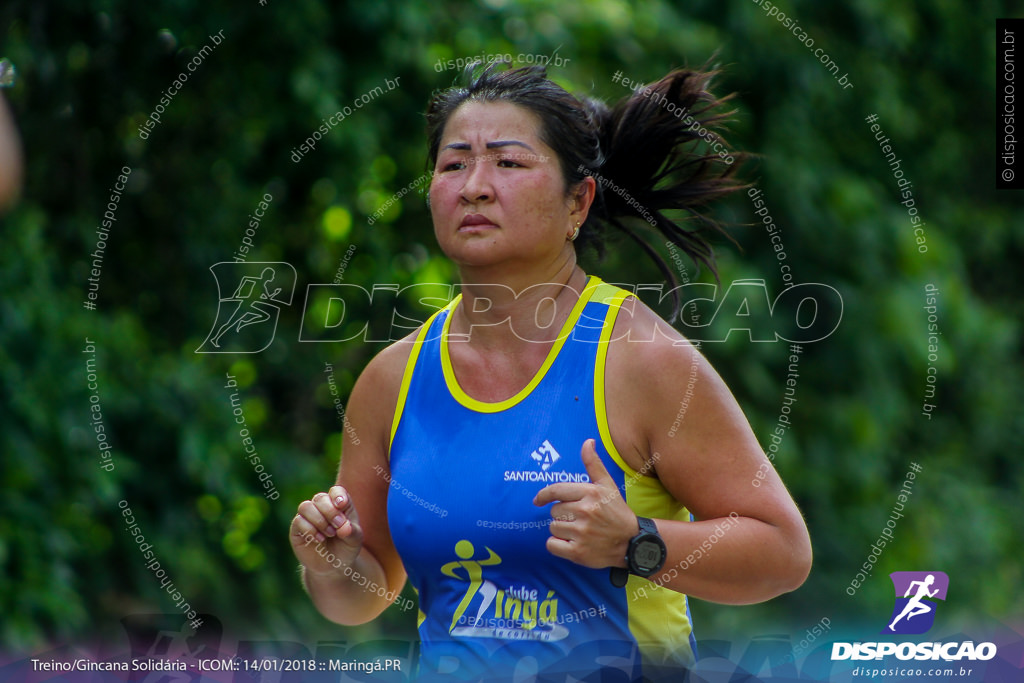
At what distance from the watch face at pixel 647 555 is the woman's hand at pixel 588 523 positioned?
0.02 m

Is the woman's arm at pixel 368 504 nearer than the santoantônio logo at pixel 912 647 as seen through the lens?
Yes

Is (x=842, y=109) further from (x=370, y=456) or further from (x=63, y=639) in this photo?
(x=63, y=639)

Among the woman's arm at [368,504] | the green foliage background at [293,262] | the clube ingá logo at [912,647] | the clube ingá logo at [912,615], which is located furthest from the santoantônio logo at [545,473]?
the green foliage background at [293,262]

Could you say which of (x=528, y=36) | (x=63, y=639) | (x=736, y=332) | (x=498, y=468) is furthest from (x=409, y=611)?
(x=498, y=468)

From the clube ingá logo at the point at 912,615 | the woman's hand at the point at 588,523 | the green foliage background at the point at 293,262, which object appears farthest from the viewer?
the green foliage background at the point at 293,262

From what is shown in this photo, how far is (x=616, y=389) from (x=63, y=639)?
2.21 metres

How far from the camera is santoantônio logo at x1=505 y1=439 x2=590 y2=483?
179cm

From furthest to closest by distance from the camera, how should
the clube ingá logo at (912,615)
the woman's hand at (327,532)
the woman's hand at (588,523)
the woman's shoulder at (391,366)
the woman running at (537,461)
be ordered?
the clube ingá logo at (912,615) → the woman's shoulder at (391,366) → the woman's hand at (327,532) → the woman running at (537,461) → the woman's hand at (588,523)

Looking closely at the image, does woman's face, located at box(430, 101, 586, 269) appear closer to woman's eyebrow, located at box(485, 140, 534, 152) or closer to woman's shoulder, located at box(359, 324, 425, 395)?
woman's eyebrow, located at box(485, 140, 534, 152)

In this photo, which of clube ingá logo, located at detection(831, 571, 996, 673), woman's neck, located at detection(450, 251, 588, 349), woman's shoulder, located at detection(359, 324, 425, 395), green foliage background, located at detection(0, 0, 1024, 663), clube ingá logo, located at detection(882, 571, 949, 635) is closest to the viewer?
woman's neck, located at detection(450, 251, 588, 349)

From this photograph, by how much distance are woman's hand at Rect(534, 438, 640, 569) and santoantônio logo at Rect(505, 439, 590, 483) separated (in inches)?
3.9

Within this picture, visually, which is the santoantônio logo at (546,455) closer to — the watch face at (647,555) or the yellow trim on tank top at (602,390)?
the yellow trim on tank top at (602,390)

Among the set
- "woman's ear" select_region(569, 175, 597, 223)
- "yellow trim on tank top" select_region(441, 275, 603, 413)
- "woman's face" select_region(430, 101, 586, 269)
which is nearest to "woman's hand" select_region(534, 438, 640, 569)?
"yellow trim on tank top" select_region(441, 275, 603, 413)

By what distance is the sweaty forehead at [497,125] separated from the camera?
1968 mm
